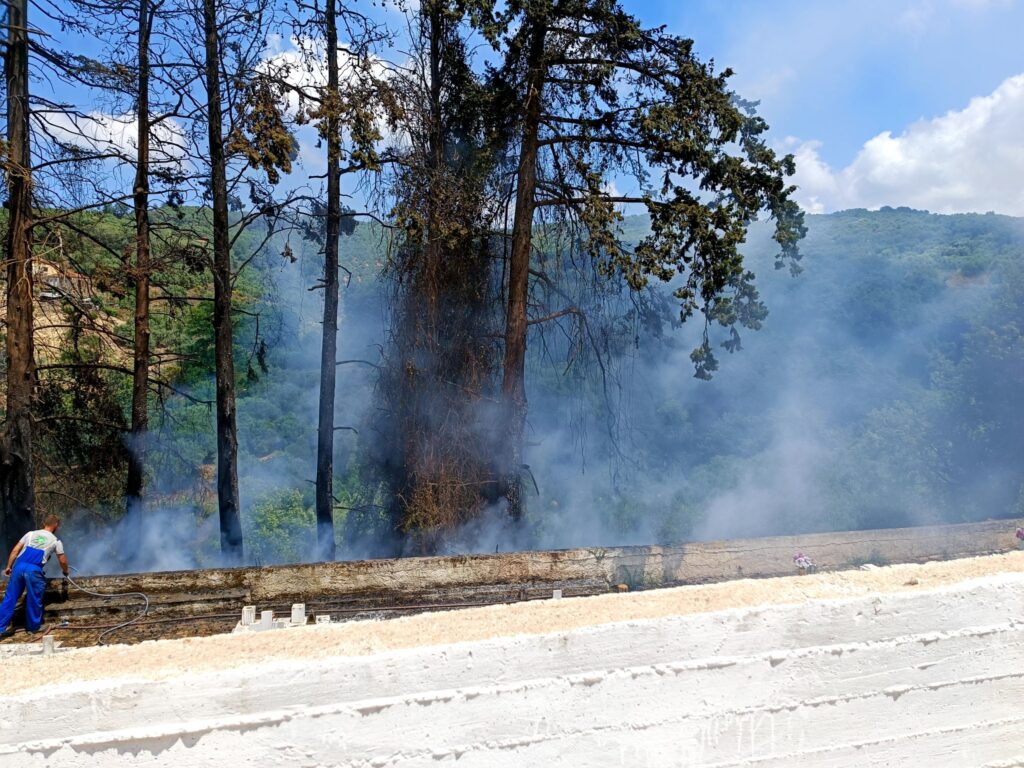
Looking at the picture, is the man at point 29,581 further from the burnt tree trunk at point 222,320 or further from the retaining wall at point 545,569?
the burnt tree trunk at point 222,320

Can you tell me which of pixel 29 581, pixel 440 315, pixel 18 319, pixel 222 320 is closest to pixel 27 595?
pixel 29 581

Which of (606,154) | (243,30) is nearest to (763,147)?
(606,154)

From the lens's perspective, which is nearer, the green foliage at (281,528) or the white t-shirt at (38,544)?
the white t-shirt at (38,544)

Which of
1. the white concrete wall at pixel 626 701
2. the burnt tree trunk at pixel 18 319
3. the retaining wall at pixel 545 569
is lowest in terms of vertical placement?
the retaining wall at pixel 545 569

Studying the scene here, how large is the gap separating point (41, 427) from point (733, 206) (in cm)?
1010

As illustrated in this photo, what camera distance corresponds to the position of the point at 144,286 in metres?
11.5

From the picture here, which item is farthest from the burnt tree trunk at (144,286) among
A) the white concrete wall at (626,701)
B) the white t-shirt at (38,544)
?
the white concrete wall at (626,701)

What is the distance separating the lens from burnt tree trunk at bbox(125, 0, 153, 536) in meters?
11.8

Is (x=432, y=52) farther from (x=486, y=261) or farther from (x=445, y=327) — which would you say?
(x=445, y=327)

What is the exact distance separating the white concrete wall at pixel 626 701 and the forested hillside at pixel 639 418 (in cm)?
793

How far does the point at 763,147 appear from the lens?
11.9m

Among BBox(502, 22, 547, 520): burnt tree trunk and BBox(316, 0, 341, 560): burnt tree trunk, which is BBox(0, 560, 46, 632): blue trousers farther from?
BBox(502, 22, 547, 520): burnt tree trunk

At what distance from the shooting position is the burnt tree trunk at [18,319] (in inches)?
376

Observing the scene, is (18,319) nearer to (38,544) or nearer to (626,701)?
(38,544)
